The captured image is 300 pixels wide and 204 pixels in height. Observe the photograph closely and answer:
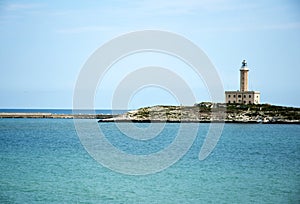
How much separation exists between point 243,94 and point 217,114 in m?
5.39

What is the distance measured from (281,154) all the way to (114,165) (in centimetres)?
1356

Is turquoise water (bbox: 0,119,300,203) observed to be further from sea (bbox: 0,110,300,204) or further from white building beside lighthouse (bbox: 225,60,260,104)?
white building beside lighthouse (bbox: 225,60,260,104)

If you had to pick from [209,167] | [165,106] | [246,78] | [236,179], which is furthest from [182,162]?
[165,106]

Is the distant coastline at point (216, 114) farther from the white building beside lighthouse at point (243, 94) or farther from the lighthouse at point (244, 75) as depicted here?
the lighthouse at point (244, 75)

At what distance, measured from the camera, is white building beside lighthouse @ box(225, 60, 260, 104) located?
83000 millimetres

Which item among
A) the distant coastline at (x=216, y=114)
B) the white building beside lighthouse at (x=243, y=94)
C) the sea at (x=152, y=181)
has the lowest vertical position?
the sea at (x=152, y=181)

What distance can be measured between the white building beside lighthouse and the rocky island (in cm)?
80

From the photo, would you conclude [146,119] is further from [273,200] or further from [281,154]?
[273,200]

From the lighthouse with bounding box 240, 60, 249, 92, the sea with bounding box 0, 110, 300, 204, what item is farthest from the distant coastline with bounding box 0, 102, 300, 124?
the sea with bounding box 0, 110, 300, 204

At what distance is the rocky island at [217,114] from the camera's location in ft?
276

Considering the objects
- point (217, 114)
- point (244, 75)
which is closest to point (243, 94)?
point (244, 75)

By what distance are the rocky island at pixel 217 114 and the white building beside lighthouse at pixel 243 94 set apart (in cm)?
80

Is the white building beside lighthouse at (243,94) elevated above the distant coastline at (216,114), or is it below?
above

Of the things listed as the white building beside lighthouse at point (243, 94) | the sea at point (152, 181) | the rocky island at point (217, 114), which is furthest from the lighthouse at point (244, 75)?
the sea at point (152, 181)
